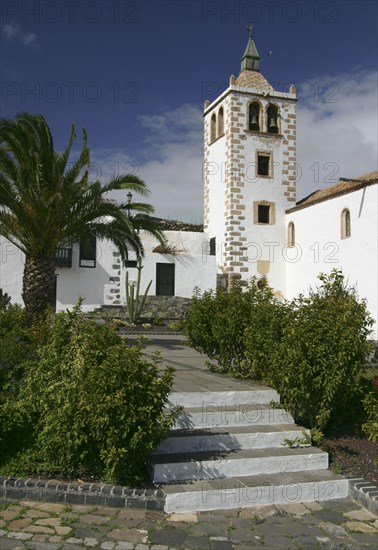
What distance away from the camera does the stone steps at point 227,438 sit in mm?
6018

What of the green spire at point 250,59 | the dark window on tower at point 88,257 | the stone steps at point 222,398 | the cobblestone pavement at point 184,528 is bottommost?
the cobblestone pavement at point 184,528

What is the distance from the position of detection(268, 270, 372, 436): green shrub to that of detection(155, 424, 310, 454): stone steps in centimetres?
36

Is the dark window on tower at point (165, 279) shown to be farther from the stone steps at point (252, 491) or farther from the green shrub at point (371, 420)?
the stone steps at point (252, 491)

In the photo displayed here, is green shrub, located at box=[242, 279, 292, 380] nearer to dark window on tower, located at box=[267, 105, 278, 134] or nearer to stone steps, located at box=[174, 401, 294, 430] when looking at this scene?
stone steps, located at box=[174, 401, 294, 430]

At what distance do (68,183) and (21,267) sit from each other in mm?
9411

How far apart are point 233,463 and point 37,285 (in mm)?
8061

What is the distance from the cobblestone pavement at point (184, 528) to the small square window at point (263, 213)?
19.1 m

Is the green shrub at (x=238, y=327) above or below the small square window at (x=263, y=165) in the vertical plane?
below

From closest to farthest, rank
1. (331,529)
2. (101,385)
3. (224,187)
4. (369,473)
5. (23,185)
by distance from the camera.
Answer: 1. (331,529)
2. (101,385)
3. (369,473)
4. (23,185)
5. (224,187)

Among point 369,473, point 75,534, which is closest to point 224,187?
point 369,473

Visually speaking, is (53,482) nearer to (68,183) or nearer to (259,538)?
(259,538)

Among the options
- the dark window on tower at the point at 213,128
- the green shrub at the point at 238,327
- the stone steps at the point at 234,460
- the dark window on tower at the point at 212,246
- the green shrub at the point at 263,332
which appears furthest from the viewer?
the dark window on tower at the point at 213,128

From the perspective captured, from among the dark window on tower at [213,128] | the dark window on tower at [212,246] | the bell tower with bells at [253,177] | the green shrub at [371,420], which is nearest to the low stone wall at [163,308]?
the bell tower with bells at [253,177]

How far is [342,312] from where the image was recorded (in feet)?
22.8
